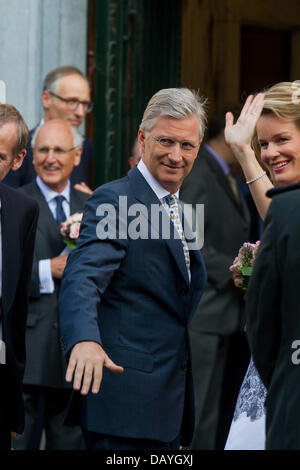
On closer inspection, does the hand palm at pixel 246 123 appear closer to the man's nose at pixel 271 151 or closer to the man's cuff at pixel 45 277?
the man's nose at pixel 271 151

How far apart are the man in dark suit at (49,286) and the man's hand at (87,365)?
190 cm

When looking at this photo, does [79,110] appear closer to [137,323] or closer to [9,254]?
[9,254]

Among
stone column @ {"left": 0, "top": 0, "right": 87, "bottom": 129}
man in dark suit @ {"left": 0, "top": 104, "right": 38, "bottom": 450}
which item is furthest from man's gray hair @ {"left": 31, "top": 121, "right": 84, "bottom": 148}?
man in dark suit @ {"left": 0, "top": 104, "right": 38, "bottom": 450}

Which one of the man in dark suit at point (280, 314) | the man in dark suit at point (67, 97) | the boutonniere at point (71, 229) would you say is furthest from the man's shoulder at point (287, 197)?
the man in dark suit at point (67, 97)

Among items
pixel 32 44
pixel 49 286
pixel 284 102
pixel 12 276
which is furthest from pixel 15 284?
pixel 32 44

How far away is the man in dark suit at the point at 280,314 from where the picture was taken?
9.51ft

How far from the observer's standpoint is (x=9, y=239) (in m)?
4.16

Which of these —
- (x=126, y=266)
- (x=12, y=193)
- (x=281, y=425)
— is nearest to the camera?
(x=281, y=425)

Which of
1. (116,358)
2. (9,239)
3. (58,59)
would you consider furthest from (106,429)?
(58,59)

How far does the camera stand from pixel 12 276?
13.6 feet

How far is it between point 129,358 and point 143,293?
0.81ft

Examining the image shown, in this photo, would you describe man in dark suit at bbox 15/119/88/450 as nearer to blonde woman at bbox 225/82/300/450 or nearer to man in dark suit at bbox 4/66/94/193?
man in dark suit at bbox 4/66/94/193

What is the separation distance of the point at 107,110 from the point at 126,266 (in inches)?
108

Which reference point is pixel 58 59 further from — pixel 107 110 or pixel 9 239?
pixel 9 239
